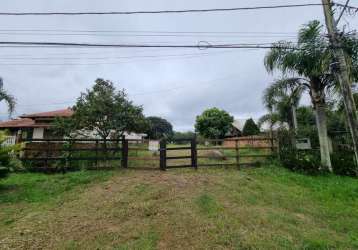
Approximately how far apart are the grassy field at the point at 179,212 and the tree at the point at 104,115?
4.13 meters

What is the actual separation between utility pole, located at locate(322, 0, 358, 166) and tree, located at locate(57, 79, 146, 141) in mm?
9036

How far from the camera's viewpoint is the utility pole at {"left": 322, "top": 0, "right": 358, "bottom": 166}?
5434 millimetres

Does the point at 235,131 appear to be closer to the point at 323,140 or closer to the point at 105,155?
the point at 323,140

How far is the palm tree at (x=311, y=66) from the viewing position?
26.8 ft

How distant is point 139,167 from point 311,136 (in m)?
8.29

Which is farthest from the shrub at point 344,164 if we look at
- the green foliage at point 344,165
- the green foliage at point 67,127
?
the green foliage at point 67,127

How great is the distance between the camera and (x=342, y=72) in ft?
18.6

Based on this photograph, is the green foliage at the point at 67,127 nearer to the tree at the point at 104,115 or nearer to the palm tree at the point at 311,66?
the tree at the point at 104,115

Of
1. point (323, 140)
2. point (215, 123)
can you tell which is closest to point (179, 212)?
point (323, 140)

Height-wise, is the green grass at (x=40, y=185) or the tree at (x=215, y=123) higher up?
the tree at (x=215, y=123)

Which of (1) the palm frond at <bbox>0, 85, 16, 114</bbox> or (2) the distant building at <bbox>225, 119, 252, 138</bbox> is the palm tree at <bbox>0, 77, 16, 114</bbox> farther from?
(2) the distant building at <bbox>225, 119, 252, 138</bbox>

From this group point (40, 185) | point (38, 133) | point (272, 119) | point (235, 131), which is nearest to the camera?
point (40, 185)

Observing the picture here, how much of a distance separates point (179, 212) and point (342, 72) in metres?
5.34

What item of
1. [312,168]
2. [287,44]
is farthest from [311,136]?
[287,44]
